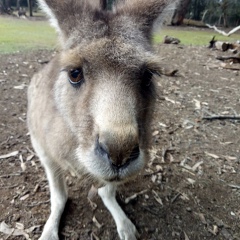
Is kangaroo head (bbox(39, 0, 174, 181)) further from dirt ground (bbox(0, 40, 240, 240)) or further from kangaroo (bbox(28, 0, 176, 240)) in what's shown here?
dirt ground (bbox(0, 40, 240, 240))

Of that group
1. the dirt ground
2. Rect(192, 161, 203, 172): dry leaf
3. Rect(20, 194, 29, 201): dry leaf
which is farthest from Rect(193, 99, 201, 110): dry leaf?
Rect(20, 194, 29, 201): dry leaf

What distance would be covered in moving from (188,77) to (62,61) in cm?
518

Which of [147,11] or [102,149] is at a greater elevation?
[147,11]

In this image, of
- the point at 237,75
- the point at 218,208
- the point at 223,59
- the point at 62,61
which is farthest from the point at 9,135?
the point at 223,59

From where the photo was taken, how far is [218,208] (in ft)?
10.7

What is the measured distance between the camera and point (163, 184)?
11.6 feet

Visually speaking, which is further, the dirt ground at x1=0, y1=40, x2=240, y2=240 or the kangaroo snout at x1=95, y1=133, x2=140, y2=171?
the dirt ground at x1=0, y1=40, x2=240, y2=240

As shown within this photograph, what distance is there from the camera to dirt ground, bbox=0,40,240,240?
9.71 feet

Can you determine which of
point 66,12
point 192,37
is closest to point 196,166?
point 66,12

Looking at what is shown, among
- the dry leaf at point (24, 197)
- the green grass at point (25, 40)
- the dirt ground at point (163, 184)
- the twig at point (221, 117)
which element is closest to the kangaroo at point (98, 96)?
the dirt ground at point (163, 184)

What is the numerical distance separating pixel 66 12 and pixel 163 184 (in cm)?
209

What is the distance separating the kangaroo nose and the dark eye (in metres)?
0.58

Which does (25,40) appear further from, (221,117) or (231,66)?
(221,117)

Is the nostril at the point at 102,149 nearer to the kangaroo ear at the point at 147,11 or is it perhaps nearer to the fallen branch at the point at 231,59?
the kangaroo ear at the point at 147,11
